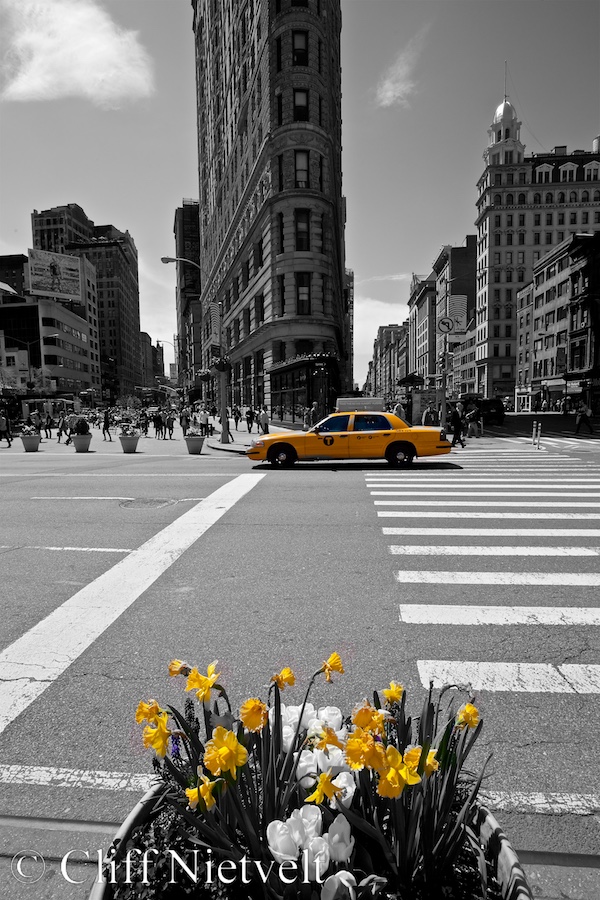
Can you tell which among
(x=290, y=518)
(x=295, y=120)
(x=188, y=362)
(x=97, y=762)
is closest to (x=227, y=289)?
(x=295, y=120)

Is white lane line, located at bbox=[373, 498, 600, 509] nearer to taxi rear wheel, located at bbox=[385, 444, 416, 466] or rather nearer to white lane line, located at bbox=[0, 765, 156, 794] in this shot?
taxi rear wheel, located at bbox=[385, 444, 416, 466]

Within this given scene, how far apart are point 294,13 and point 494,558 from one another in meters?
46.6

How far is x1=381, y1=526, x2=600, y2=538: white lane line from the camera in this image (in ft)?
26.2

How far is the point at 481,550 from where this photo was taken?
23.6 feet

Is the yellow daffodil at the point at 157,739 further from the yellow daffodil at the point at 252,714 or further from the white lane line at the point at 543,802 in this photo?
the white lane line at the point at 543,802

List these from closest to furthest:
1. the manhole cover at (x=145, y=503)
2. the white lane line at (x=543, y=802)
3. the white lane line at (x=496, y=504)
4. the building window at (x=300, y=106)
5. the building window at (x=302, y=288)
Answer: the white lane line at (x=543, y=802) → the white lane line at (x=496, y=504) → the manhole cover at (x=145, y=503) → the building window at (x=300, y=106) → the building window at (x=302, y=288)

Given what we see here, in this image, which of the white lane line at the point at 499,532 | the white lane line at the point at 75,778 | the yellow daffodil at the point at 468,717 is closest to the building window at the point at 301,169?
the white lane line at the point at 499,532

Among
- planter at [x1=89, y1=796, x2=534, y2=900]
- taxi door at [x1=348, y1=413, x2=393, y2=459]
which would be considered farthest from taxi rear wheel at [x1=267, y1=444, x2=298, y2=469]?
planter at [x1=89, y1=796, x2=534, y2=900]

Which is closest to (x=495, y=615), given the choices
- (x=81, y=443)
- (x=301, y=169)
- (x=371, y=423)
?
(x=371, y=423)

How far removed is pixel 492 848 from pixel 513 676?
2312mm

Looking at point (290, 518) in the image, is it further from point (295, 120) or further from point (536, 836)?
point (295, 120)

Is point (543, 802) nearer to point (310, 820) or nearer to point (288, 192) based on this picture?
point (310, 820)

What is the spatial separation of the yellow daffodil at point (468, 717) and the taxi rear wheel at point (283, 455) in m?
14.9

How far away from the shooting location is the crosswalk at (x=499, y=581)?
155 inches
